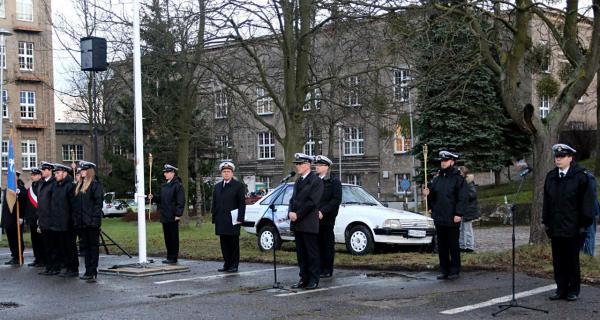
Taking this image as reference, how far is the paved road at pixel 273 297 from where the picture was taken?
964 cm

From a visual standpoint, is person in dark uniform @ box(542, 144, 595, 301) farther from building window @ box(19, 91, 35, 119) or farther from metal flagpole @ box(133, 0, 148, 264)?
building window @ box(19, 91, 35, 119)

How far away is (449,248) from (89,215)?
5927 mm

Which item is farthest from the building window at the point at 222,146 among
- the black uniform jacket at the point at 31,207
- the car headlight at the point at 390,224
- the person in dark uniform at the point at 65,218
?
the person in dark uniform at the point at 65,218

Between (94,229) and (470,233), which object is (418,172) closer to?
(470,233)

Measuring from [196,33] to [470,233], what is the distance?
8.87m

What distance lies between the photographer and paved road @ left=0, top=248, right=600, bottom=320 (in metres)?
9.64

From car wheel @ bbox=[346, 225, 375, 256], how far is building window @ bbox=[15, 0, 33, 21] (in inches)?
2032

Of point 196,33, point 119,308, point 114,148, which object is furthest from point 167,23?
point 114,148

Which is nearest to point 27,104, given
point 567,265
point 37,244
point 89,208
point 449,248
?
point 37,244

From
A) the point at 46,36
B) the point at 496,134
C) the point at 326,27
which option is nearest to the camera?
the point at 326,27

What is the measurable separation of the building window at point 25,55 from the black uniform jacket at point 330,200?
53870 mm

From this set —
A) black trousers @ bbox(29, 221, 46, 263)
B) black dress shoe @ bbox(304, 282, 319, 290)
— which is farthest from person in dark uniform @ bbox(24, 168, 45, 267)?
black dress shoe @ bbox(304, 282, 319, 290)

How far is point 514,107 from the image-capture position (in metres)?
14.2

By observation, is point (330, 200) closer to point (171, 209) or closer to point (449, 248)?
point (449, 248)
